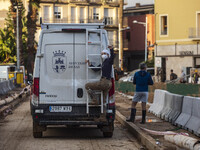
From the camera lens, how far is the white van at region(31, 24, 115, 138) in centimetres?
1194

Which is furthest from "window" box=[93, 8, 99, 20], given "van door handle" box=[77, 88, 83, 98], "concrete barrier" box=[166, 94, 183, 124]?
"van door handle" box=[77, 88, 83, 98]

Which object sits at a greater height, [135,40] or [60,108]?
[135,40]

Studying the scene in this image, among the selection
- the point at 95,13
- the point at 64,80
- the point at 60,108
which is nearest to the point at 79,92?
the point at 64,80

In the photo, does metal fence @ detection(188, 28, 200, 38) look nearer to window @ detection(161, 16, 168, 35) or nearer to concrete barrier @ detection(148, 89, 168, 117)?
window @ detection(161, 16, 168, 35)

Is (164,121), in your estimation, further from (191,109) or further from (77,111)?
(77,111)

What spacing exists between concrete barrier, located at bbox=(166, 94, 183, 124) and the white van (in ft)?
10.2

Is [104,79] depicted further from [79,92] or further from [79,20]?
[79,20]

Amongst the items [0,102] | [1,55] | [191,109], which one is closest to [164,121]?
[191,109]

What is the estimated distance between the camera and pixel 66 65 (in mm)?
12000

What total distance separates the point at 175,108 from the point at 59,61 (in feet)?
14.7

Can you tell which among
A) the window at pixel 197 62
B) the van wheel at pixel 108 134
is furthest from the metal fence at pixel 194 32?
the van wheel at pixel 108 134

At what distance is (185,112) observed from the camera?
13.7 meters

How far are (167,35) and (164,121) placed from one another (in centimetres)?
4304

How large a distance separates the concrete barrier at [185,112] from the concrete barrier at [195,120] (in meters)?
0.23
